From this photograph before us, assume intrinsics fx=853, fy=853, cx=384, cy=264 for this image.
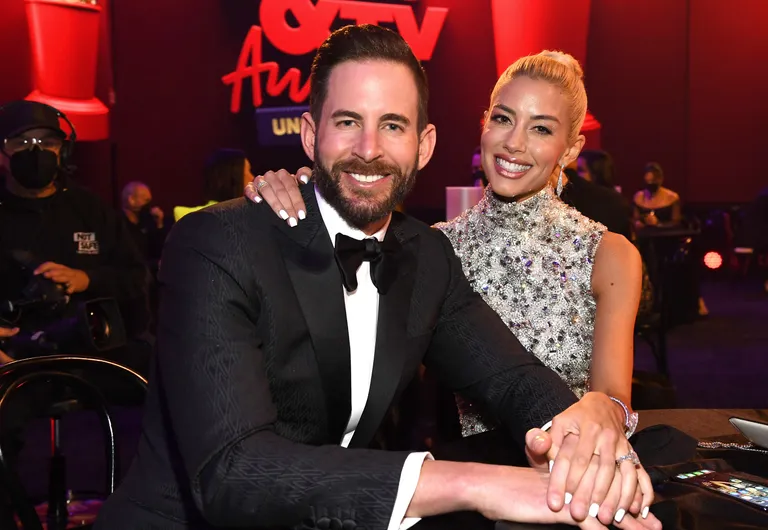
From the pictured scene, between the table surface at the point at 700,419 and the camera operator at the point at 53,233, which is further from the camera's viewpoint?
the camera operator at the point at 53,233

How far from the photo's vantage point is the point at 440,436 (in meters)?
3.15

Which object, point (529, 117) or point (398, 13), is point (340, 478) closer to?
point (529, 117)

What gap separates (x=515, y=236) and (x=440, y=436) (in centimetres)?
94

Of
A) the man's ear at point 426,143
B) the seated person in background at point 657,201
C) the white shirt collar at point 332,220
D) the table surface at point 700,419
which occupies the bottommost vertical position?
the seated person in background at point 657,201

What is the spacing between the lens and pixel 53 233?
3775 mm

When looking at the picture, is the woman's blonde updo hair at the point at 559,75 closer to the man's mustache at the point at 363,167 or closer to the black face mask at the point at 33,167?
the man's mustache at the point at 363,167

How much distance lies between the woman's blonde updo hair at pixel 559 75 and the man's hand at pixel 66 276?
203 centimetres

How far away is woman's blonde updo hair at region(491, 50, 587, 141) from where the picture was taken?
95.7 inches

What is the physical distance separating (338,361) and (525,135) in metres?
1.09

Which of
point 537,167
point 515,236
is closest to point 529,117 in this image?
point 537,167

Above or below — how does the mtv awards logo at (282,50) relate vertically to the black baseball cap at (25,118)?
above

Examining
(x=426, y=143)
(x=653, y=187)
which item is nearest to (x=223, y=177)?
(x=426, y=143)

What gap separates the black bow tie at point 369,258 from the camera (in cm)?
167

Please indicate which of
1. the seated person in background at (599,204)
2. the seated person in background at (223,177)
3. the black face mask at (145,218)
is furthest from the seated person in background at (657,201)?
the seated person in background at (223,177)
